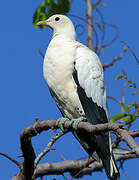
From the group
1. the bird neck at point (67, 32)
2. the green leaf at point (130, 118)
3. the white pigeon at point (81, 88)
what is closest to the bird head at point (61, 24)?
the bird neck at point (67, 32)

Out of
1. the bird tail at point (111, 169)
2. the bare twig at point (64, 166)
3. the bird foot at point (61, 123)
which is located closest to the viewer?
the bird foot at point (61, 123)

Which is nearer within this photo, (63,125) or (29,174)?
(29,174)

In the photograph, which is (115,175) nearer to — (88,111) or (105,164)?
(105,164)

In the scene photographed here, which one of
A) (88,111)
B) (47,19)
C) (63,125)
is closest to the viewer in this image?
(63,125)

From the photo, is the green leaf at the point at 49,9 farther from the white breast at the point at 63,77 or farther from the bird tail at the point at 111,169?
the bird tail at the point at 111,169

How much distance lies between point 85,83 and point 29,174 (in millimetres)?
1282

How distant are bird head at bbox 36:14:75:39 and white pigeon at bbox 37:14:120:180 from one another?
547 mm

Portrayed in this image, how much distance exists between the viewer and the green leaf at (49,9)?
4656 mm

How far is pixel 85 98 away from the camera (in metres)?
4.28

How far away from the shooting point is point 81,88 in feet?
14.0

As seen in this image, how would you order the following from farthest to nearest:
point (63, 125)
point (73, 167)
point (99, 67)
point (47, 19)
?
1. point (47, 19)
2. point (73, 167)
3. point (99, 67)
4. point (63, 125)

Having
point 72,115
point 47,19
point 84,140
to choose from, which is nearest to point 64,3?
point 47,19

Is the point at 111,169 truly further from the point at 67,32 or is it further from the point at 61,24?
the point at 61,24

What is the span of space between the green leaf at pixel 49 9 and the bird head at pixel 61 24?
12cm
